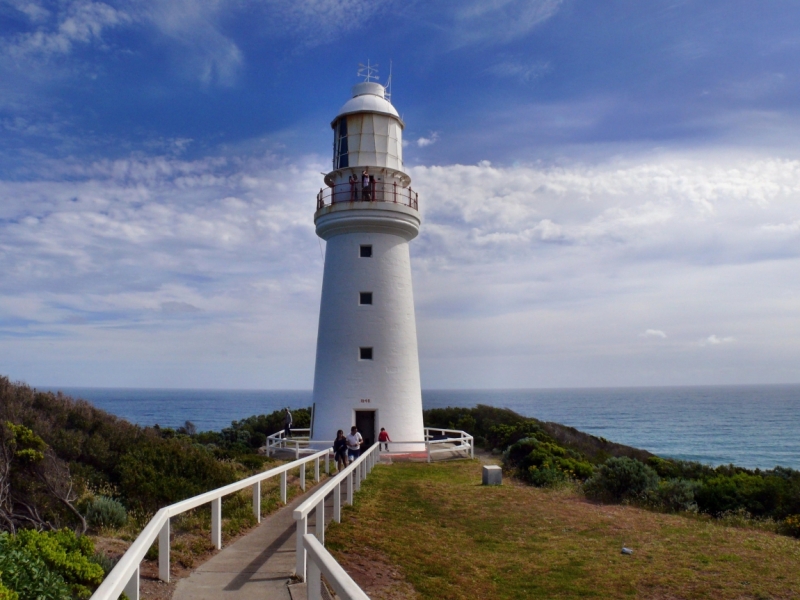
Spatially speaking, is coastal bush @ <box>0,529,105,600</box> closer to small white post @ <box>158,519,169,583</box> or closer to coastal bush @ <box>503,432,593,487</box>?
small white post @ <box>158,519,169,583</box>

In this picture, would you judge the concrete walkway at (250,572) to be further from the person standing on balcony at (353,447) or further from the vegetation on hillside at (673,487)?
the person standing on balcony at (353,447)

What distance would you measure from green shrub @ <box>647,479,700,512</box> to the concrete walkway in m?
8.29

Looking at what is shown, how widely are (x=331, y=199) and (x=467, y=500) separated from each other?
12054 millimetres

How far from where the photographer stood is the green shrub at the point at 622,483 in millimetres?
14047

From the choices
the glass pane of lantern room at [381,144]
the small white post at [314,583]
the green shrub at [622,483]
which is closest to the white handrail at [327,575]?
the small white post at [314,583]

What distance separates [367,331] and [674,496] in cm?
1076

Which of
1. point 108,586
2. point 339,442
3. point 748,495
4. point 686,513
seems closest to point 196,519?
point 108,586

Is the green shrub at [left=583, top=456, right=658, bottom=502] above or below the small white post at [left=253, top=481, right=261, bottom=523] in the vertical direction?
below

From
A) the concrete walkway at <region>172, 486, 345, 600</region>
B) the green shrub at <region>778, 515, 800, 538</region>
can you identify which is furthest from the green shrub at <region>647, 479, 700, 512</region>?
the concrete walkway at <region>172, 486, 345, 600</region>

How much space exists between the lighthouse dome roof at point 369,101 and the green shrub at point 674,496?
48.2 feet

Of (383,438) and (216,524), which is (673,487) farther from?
(216,524)

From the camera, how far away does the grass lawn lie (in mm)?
7574

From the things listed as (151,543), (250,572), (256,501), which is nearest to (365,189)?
(256,501)

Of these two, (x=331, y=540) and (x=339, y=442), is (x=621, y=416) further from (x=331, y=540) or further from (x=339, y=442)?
(x=331, y=540)
